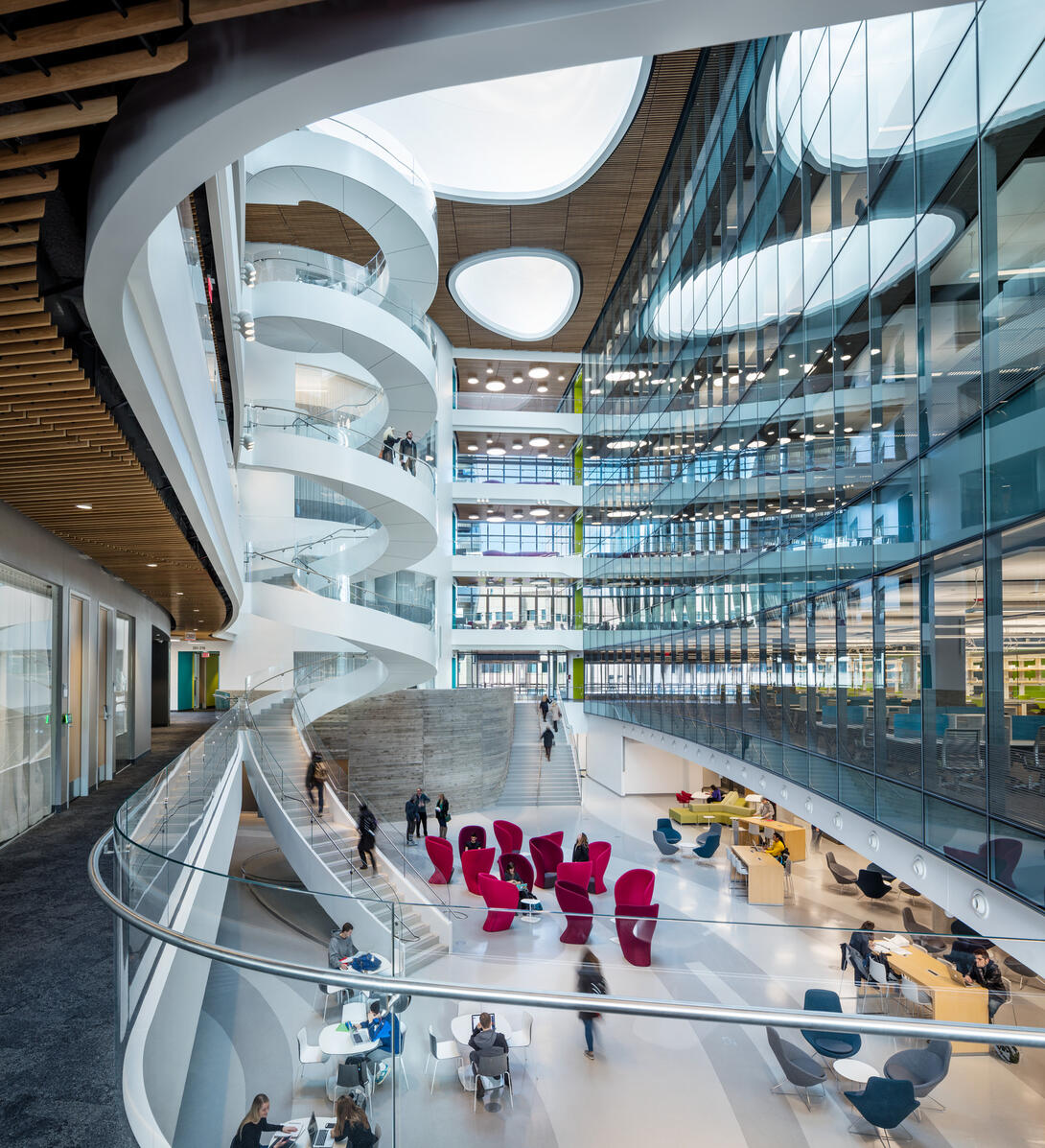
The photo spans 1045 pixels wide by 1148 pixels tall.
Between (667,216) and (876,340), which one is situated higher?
(667,216)

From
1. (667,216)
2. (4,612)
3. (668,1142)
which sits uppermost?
(667,216)

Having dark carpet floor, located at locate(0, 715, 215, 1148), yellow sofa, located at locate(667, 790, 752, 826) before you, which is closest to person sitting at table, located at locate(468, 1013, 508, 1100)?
dark carpet floor, located at locate(0, 715, 215, 1148)

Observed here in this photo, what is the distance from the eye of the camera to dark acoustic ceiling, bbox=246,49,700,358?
21469 mm

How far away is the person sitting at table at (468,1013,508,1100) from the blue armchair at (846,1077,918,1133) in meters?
1.20

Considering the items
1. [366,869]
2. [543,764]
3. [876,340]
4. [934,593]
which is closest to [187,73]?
[934,593]

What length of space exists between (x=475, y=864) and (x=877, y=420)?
37.4 feet

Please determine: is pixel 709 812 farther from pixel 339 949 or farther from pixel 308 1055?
pixel 308 1055

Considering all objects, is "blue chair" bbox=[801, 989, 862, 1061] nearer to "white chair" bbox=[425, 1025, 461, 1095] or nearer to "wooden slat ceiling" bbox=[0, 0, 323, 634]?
"white chair" bbox=[425, 1025, 461, 1095]

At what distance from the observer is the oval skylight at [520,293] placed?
3156 cm

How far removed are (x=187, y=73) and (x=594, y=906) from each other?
48.9 feet

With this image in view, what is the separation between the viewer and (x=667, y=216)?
77.4 feet

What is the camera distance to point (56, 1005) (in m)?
5.50

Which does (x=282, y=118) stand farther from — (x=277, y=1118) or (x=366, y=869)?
(x=366, y=869)

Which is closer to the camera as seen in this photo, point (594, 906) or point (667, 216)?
point (594, 906)
